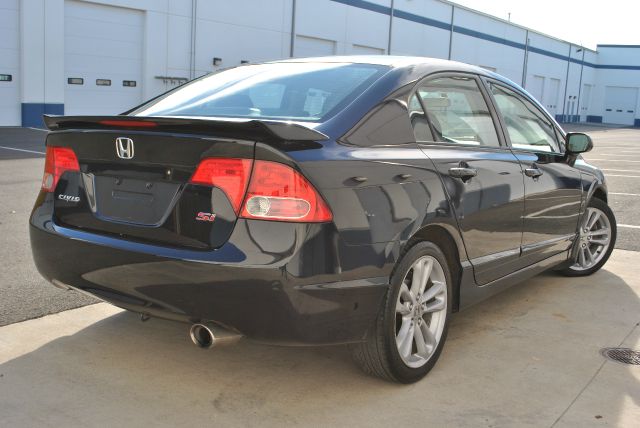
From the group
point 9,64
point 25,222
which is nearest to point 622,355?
point 25,222

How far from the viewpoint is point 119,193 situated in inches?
120

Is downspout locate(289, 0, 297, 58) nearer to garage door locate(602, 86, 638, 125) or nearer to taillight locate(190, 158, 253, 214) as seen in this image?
taillight locate(190, 158, 253, 214)

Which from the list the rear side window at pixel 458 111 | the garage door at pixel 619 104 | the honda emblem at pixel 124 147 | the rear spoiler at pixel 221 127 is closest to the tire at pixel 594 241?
the rear side window at pixel 458 111

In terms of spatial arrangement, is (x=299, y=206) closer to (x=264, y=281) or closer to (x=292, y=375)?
(x=264, y=281)

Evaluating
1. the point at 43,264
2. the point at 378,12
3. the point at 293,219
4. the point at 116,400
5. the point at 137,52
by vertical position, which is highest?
the point at 378,12

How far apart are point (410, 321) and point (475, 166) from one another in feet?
3.11

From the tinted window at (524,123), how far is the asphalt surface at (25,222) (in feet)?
8.31

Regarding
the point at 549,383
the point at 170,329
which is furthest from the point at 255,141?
the point at 549,383

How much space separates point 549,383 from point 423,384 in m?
0.64

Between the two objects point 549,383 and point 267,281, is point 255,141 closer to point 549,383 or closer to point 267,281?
point 267,281

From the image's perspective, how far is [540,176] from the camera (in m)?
4.41

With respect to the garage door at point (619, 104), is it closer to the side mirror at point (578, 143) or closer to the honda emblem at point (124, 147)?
the side mirror at point (578, 143)

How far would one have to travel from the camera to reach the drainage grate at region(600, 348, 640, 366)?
3.77 metres

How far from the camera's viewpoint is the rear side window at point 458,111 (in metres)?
3.66
